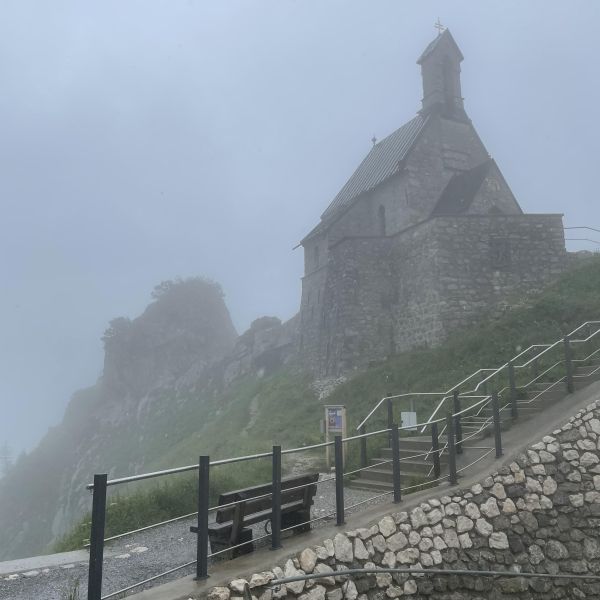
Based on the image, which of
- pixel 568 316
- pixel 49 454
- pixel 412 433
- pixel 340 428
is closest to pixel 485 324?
pixel 568 316

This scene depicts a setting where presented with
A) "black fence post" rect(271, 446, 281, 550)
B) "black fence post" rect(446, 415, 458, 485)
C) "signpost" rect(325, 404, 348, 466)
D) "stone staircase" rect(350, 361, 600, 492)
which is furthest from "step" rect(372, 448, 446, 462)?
"black fence post" rect(271, 446, 281, 550)

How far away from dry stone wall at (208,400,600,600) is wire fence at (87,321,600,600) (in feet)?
1.22

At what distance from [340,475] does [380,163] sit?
26.0m

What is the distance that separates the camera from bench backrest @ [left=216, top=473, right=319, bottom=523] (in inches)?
231

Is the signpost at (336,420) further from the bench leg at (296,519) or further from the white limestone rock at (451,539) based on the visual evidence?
the bench leg at (296,519)

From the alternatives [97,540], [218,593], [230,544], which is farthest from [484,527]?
[97,540]

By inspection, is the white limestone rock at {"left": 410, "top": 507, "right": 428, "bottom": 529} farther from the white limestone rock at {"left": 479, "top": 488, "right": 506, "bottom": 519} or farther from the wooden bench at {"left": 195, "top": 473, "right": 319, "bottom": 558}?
the wooden bench at {"left": 195, "top": 473, "right": 319, "bottom": 558}

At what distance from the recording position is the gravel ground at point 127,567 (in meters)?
5.88

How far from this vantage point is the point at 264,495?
6.19 m

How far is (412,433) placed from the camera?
41.0ft

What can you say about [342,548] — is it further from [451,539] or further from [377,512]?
[451,539]

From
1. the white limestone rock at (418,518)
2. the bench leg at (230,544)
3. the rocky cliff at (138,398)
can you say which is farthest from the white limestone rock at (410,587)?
the rocky cliff at (138,398)

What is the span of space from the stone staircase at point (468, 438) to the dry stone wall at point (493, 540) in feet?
2.93

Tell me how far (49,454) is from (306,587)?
6440 cm
